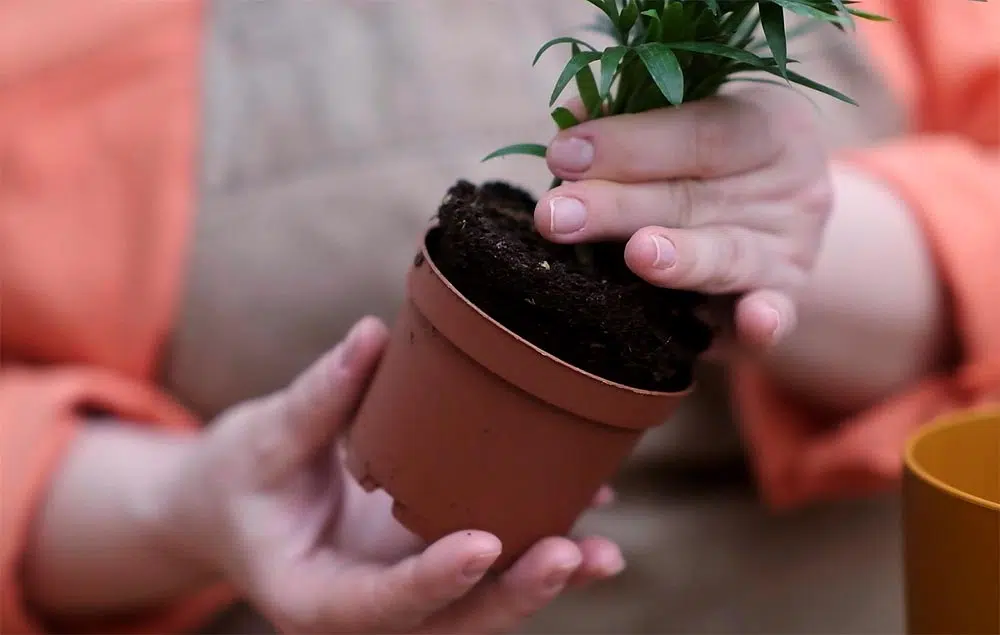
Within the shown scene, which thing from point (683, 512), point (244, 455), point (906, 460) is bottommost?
point (683, 512)

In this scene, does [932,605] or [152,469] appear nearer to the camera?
[932,605]

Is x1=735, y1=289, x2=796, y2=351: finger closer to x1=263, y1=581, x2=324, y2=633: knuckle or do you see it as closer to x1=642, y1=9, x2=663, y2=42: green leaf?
x1=642, y1=9, x2=663, y2=42: green leaf

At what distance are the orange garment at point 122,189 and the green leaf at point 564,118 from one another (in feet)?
1.01

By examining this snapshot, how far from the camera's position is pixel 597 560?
403mm

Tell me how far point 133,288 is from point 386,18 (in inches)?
10.6

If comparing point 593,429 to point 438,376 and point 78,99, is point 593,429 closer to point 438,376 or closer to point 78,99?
point 438,376

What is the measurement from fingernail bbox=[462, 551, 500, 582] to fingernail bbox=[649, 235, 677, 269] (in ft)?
0.44

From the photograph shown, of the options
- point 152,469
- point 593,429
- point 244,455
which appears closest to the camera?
point 593,429

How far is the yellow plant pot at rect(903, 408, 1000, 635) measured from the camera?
0.34m

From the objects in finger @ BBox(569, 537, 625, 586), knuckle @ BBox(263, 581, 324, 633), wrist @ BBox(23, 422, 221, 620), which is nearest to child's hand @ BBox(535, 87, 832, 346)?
finger @ BBox(569, 537, 625, 586)

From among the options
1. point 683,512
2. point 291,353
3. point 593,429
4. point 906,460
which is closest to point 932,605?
point 906,460

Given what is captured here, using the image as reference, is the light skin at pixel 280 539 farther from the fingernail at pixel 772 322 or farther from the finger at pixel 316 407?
the fingernail at pixel 772 322

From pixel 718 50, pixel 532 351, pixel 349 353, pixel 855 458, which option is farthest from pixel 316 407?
pixel 855 458

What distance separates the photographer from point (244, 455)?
1.53 ft
